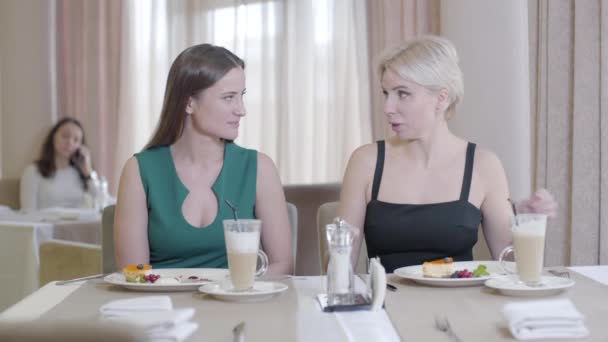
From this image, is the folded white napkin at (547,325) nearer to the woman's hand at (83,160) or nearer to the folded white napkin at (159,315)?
the folded white napkin at (159,315)

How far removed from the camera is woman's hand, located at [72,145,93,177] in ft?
17.2

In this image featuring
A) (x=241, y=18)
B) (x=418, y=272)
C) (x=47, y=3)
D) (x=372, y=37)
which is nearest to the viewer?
(x=418, y=272)

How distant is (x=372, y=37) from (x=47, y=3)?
277cm

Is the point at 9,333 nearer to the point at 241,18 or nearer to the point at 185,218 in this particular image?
the point at 185,218

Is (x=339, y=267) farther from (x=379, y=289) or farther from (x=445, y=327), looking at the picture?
(x=445, y=327)

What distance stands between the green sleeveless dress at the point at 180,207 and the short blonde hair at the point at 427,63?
0.47 metres

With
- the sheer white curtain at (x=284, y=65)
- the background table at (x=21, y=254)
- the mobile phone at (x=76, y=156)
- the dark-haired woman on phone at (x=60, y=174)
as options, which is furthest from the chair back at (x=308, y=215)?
the mobile phone at (x=76, y=156)

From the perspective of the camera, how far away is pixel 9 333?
0.85 meters

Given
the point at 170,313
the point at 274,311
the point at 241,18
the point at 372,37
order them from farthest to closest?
1. the point at 241,18
2. the point at 372,37
3. the point at 274,311
4. the point at 170,313

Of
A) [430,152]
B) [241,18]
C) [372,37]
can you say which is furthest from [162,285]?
[241,18]

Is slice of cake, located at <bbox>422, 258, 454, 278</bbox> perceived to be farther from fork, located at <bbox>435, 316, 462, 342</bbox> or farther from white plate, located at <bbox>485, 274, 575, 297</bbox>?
fork, located at <bbox>435, 316, 462, 342</bbox>

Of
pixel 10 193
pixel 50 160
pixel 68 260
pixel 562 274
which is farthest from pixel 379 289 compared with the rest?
pixel 10 193

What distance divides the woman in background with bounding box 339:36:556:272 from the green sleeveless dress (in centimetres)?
29

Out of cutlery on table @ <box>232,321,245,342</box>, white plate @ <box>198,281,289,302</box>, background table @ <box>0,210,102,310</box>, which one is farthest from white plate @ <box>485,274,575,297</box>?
background table @ <box>0,210,102,310</box>
